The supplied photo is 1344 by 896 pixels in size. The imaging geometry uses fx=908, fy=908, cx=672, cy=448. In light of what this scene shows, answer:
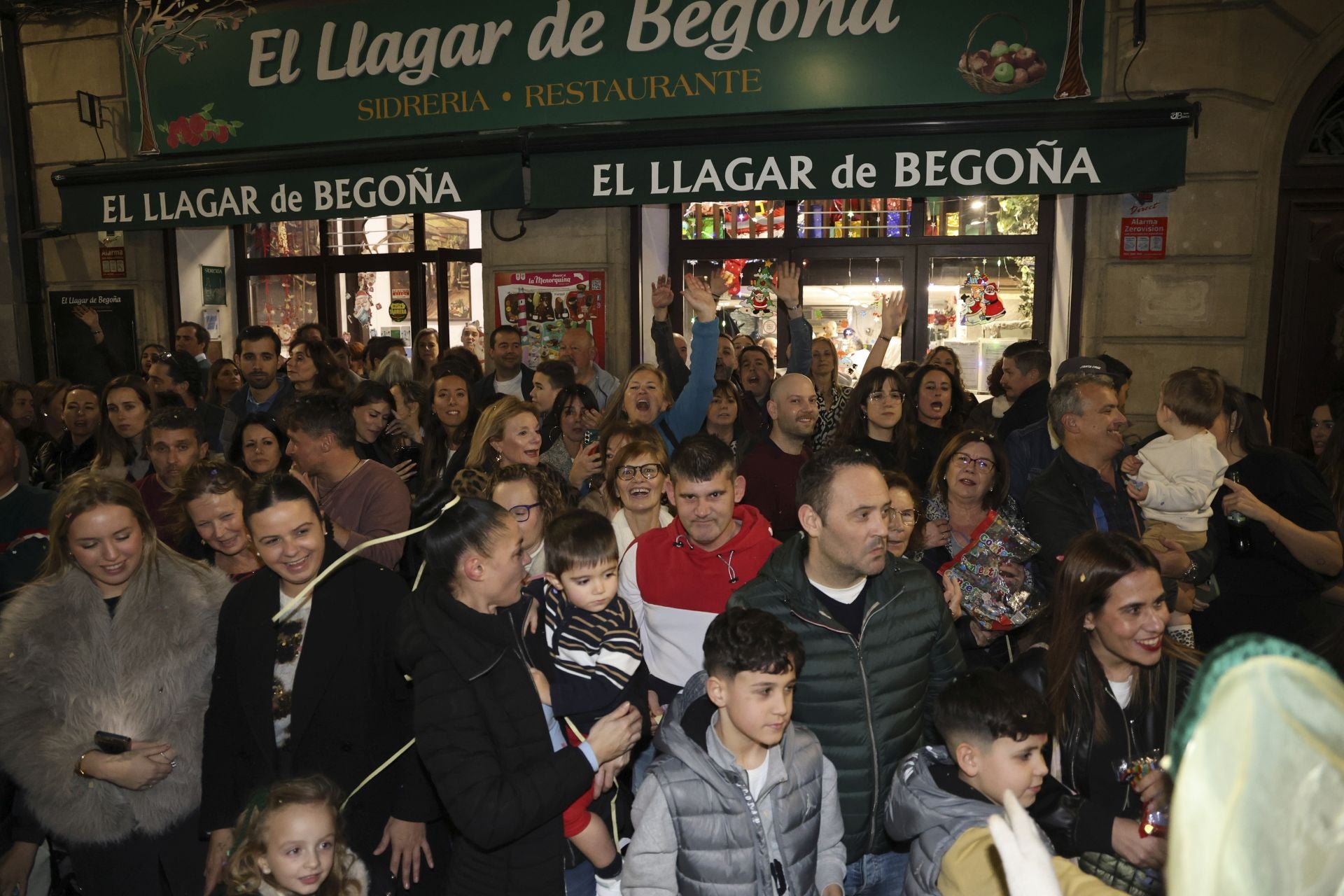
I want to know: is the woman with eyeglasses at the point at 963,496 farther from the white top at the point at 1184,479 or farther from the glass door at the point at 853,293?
the glass door at the point at 853,293

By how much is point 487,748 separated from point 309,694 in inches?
35.1

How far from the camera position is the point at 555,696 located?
2732mm

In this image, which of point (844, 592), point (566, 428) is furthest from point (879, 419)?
point (844, 592)

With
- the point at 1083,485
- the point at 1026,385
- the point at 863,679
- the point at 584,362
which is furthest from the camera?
the point at 584,362

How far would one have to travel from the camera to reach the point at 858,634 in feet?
9.41

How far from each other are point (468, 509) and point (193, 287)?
10.2m

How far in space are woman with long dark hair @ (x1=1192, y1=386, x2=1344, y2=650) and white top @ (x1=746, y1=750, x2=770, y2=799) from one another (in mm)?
2844

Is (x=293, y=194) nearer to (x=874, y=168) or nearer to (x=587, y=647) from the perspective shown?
(x=874, y=168)

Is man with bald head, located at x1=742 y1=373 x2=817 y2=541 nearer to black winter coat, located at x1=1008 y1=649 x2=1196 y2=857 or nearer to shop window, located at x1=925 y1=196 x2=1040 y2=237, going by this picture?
black winter coat, located at x1=1008 y1=649 x2=1196 y2=857

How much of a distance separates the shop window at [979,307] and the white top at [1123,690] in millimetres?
6278

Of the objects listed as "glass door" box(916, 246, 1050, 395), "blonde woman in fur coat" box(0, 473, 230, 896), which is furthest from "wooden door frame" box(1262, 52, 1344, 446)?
"blonde woman in fur coat" box(0, 473, 230, 896)

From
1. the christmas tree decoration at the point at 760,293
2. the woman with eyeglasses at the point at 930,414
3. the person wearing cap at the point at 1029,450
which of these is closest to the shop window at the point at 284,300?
the christmas tree decoration at the point at 760,293

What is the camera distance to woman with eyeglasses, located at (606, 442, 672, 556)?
4078 mm

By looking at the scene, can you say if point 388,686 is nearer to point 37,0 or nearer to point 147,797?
point 147,797
